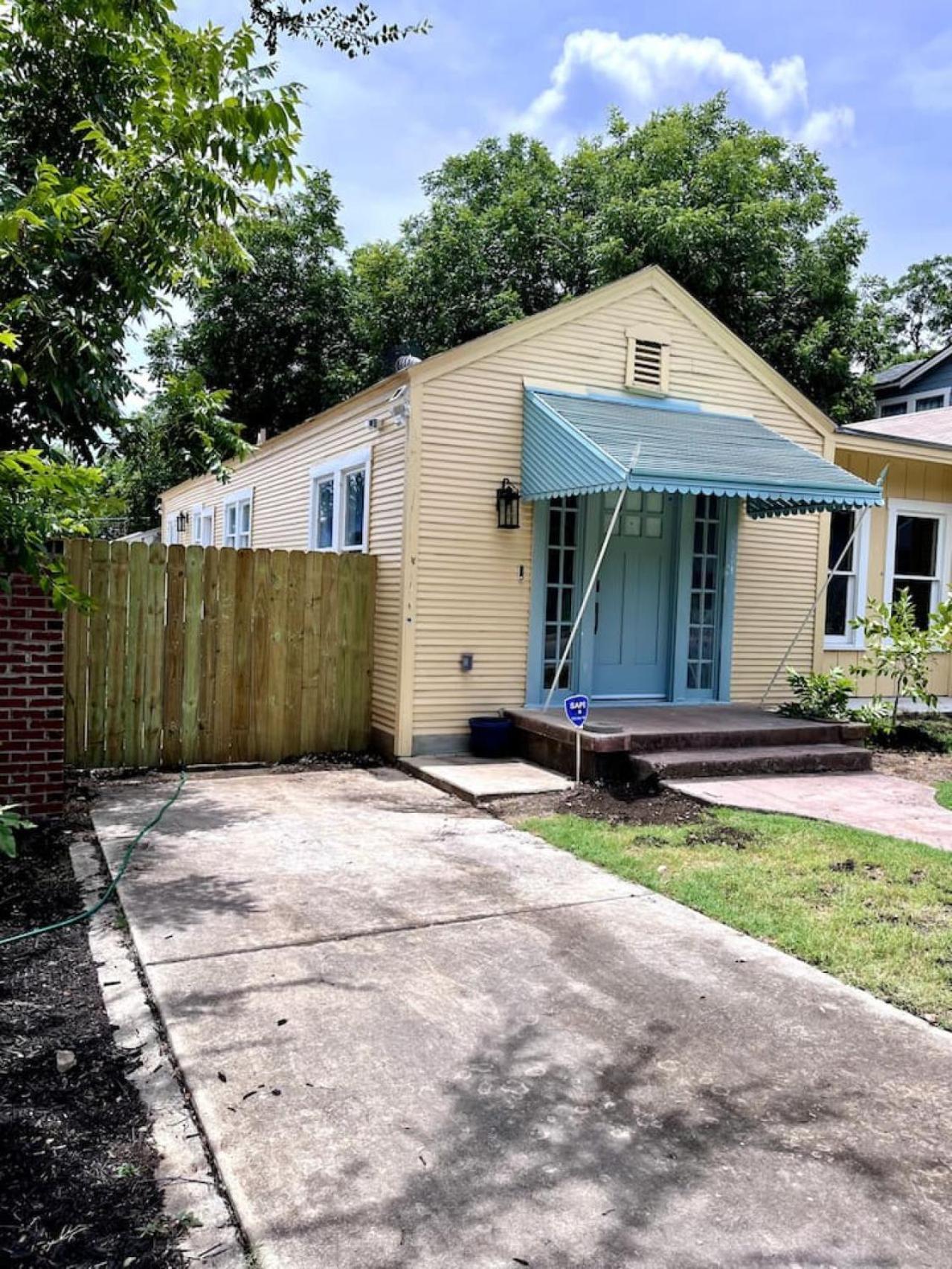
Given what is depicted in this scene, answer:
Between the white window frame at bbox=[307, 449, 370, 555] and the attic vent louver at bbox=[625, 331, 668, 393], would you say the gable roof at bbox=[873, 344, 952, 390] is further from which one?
the white window frame at bbox=[307, 449, 370, 555]

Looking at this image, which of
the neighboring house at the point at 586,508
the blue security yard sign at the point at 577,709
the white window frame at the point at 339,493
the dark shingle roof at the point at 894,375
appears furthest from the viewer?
the dark shingle roof at the point at 894,375

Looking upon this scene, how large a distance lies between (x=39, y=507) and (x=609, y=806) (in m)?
4.13

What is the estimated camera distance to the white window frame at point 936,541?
11.3 meters

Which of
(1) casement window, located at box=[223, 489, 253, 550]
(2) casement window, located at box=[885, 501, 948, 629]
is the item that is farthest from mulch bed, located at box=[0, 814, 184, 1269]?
(2) casement window, located at box=[885, 501, 948, 629]

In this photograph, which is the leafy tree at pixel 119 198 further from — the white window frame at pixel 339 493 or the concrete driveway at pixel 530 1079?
the white window frame at pixel 339 493

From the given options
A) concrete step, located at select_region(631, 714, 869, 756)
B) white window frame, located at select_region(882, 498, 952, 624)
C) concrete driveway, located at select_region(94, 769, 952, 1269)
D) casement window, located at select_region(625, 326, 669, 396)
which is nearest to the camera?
concrete driveway, located at select_region(94, 769, 952, 1269)

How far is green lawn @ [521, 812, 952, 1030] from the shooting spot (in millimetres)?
3738

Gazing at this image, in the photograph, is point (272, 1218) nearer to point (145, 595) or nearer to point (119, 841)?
point (119, 841)

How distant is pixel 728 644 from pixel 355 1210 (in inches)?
305

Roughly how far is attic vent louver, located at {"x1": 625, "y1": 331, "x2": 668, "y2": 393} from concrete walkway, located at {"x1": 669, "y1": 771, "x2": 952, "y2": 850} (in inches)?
156

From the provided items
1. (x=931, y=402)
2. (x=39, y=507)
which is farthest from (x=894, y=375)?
(x=39, y=507)

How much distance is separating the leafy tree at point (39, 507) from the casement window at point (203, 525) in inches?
452

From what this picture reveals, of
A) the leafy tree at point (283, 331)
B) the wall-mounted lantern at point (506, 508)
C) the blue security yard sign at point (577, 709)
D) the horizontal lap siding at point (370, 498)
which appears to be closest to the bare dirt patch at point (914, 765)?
the blue security yard sign at point (577, 709)

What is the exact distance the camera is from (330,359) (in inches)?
930
